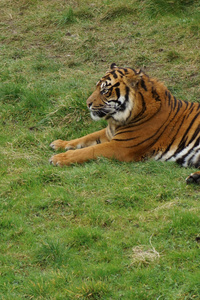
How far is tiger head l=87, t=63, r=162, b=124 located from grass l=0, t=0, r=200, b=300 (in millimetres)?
707

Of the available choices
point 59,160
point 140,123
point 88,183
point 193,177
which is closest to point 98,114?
point 140,123

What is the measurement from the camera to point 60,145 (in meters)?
7.16

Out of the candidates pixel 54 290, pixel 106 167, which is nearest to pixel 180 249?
pixel 54 290

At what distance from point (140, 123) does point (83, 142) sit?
33.5 inches

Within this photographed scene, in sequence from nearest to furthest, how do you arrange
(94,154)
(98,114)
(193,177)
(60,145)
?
1. (193,177)
2. (94,154)
3. (98,114)
4. (60,145)

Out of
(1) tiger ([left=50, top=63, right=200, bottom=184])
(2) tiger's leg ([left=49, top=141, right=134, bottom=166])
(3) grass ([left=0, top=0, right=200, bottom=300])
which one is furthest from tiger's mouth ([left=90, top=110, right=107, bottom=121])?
(3) grass ([left=0, top=0, right=200, bottom=300])

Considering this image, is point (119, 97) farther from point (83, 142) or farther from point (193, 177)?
point (193, 177)

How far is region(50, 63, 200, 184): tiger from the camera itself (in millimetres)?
6629

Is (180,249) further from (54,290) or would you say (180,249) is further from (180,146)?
(180,146)

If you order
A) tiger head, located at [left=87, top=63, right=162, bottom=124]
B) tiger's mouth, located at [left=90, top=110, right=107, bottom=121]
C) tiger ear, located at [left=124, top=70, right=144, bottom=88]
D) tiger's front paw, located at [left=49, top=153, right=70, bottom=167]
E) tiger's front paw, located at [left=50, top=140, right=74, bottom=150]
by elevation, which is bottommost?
tiger's front paw, located at [left=50, top=140, right=74, bottom=150]

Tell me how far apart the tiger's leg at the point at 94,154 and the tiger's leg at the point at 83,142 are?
47cm

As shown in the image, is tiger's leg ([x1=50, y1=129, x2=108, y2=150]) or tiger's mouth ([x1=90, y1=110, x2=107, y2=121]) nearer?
tiger's mouth ([x1=90, y1=110, x2=107, y2=121])

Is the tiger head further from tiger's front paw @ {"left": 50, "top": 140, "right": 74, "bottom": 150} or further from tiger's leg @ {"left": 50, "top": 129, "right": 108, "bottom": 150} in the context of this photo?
tiger's front paw @ {"left": 50, "top": 140, "right": 74, "bottom": 150}

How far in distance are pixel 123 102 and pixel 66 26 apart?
4.58 m
